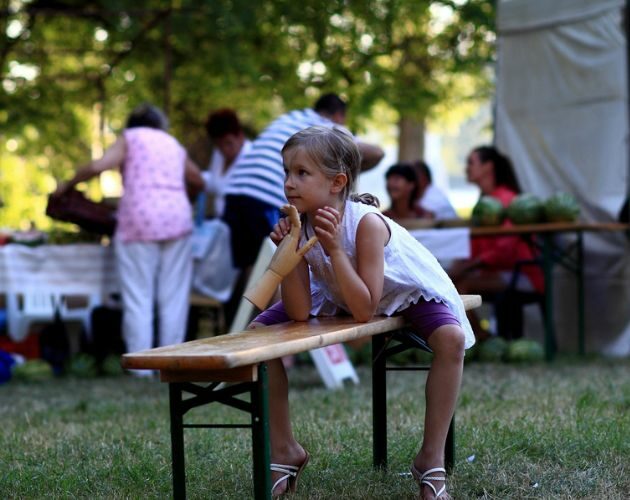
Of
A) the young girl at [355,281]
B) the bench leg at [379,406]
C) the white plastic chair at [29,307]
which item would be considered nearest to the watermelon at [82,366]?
the white plastic chair at [29,307]

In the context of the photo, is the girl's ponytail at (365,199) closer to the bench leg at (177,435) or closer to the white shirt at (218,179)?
the bench leg at (177,435)

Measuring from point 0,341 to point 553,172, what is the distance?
17.3ft

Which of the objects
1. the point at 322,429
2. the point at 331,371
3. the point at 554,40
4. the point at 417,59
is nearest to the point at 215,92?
the point at 417,59

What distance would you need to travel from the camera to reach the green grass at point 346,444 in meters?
3.86

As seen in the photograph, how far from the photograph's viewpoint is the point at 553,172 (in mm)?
10008

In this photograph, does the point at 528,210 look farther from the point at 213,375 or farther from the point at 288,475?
the point at 213,375

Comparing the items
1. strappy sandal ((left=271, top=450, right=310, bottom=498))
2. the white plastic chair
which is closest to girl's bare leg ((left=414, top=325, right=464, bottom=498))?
strappy sandal ((left=271, top=450, right=310, bottom=498))

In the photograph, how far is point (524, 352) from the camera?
28.1 ft

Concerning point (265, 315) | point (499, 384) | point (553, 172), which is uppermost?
point (553, 172)

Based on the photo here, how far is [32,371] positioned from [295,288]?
17.3 feet

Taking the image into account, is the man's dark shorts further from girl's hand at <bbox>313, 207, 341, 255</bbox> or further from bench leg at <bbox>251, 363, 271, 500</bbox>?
bench leg at <bbox>251, 363, 271, 500</bbox>

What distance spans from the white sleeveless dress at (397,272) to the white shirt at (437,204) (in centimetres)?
608

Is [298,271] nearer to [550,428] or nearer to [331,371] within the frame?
[550,428]

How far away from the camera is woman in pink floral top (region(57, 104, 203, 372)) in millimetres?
8180
